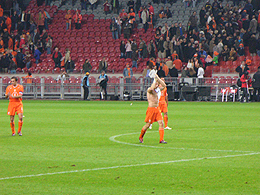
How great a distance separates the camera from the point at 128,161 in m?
9.62

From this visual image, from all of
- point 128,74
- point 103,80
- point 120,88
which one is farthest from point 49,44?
point 128,74

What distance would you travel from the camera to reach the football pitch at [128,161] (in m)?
7.23

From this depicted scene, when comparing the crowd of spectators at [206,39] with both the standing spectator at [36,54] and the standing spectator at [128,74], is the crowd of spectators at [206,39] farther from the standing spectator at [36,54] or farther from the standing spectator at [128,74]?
the standing spectator at [36,54]

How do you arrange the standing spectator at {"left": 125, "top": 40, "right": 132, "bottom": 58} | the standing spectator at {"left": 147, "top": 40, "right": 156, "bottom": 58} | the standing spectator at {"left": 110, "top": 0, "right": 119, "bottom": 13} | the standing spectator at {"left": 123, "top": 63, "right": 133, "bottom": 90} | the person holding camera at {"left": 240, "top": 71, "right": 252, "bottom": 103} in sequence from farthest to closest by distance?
the standing spectator at {"left": 110, "top": 0, "right": 119, "bottom": 13} → the standing spectator at {"left": 125, "top": 40, "right": 132, "bottom": 58} → the standing spectator at {"left": 147, "top": 40, "right": 156, "bottom": 58} → the standing spectator at {"left": 123, "top": 63, "right": 133, "bottom": 90} → the person holding camera at {"left": 240, "top": 71, "right": 252, "bottom": 103}

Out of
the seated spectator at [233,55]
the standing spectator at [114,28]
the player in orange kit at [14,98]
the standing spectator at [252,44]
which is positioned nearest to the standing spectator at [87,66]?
the standing spectator at [114,28]

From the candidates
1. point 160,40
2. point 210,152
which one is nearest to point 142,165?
point 210,152

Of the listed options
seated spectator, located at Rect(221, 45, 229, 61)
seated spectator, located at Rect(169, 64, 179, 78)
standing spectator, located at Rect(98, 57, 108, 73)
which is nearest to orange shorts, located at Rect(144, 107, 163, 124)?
seated spectator, located at Rect(169, 64, 179, 78)

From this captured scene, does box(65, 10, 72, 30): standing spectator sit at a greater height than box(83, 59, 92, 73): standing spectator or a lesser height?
greater

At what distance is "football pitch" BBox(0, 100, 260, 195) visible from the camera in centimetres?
723

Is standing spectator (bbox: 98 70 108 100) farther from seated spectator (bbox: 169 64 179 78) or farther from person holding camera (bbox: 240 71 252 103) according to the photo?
person holding camera (bbox: 240 71 252 103)

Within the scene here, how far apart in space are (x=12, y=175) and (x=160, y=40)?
31544mm

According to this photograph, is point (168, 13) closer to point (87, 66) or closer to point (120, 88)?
point (87, 66)

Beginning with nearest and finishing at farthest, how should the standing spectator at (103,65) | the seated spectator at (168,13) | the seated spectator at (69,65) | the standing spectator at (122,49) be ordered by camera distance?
1. the standing spectator at (103,65)
2. the standing spectator at (122,49)
3. the seated spectator at (69,65)
4. the seated spectator at (168,13)

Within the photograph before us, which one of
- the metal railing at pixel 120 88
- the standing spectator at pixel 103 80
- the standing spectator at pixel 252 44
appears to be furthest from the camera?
the standing spectator at pixel 103 80
